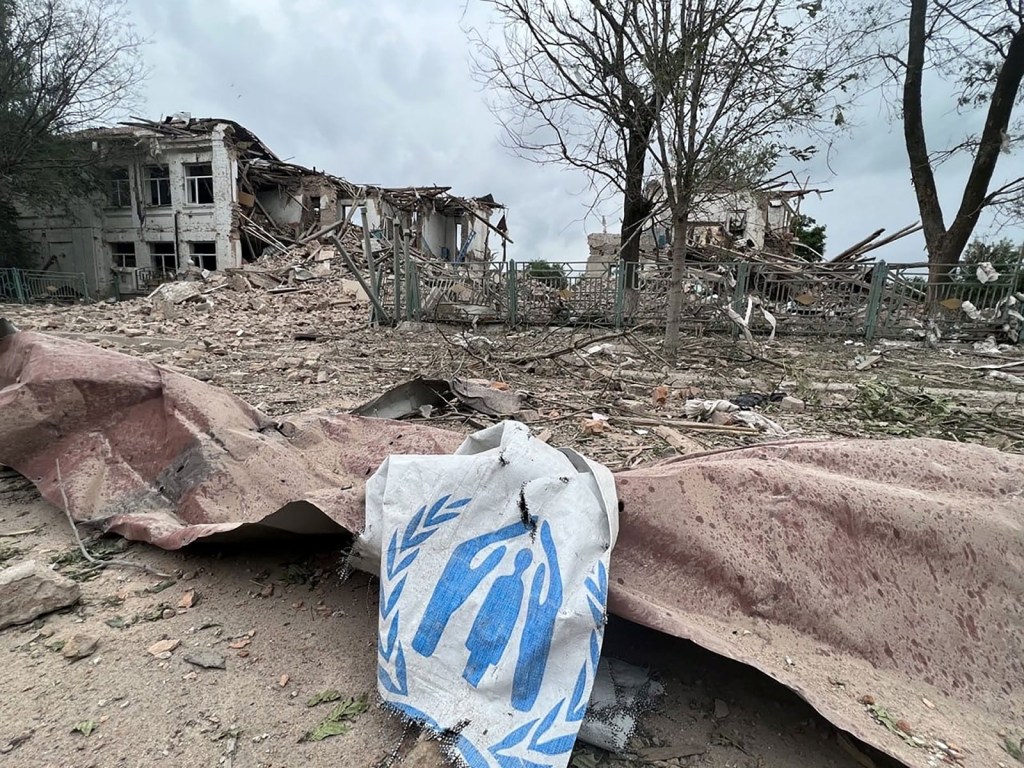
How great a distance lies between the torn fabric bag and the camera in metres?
1.13

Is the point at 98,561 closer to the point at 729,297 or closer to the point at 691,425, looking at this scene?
the point at 691,425

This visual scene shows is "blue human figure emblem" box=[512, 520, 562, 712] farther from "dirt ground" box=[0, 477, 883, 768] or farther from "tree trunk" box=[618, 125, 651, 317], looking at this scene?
"tree trunk" box=[618, 125, 651, 317]

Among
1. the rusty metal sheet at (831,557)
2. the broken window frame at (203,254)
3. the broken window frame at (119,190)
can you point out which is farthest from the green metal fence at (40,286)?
the rusty metal sheet at (831,557)

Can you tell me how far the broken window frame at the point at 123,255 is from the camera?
73.3 feet

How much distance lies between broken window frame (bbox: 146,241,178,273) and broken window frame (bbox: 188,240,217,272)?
3.64 feet

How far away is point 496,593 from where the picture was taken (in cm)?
123

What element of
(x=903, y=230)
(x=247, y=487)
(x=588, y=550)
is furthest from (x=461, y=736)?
(x=903, y=230)

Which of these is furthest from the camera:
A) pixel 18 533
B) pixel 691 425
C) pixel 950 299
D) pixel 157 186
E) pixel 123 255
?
pixel 123 255

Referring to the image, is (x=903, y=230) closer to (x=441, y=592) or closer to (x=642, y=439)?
(x=642, y=439)

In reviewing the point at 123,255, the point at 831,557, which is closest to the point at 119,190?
the point at 123,255

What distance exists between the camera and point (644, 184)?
9641 millimetres

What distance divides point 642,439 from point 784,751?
246 centimetres

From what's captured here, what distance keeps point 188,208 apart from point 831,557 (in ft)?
80.9

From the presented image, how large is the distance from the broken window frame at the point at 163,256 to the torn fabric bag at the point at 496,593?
81.2 feet
